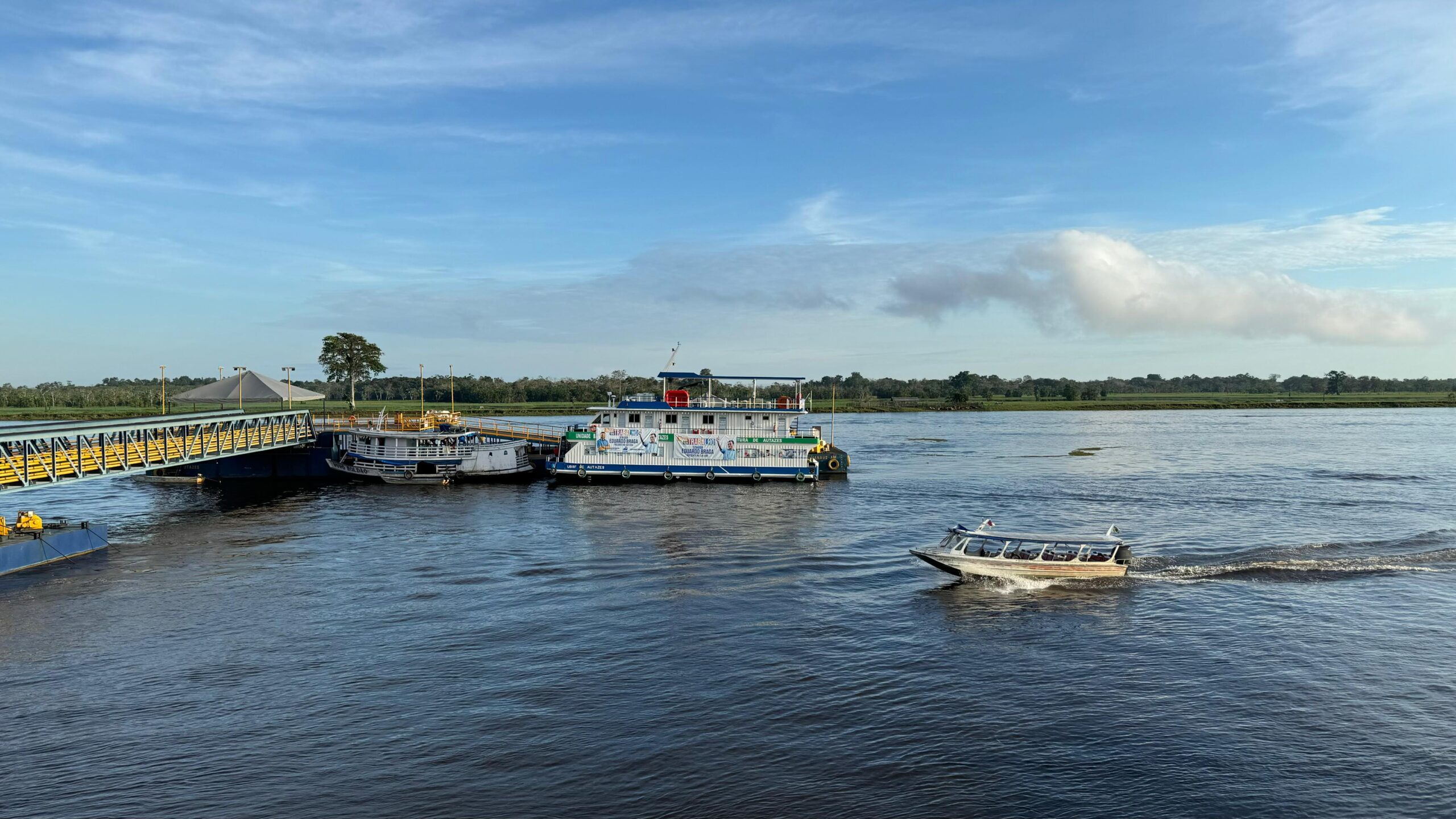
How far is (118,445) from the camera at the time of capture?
175 feet

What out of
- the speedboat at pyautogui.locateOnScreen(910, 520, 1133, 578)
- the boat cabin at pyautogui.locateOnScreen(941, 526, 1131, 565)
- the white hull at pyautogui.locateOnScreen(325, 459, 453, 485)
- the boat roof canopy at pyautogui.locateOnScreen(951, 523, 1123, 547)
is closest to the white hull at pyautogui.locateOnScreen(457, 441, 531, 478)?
the white hull at pyautogui.locateOnScreen(325, 459, 453, 485)

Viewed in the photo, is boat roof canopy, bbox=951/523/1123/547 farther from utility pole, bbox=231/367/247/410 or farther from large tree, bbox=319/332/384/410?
large tree, bbox=319/332/384/410

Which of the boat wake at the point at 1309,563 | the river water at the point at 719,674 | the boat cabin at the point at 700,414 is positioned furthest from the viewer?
the boat cabin at the point at 700,414

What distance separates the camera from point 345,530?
49.5 metres

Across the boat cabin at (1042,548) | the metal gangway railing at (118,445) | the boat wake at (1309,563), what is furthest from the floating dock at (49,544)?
the boat wake at (1309,563)

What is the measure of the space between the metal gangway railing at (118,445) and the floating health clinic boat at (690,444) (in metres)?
23.2

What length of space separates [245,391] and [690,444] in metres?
38.8

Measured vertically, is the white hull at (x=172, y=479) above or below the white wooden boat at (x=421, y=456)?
below

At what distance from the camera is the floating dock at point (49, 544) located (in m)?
36.0

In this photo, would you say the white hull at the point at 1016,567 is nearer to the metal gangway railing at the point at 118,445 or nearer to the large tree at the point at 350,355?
the metal gangway railing at the point at 118,445

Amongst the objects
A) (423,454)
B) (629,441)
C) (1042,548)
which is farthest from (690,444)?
(1042,548)

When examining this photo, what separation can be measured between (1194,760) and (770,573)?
68.3 feet

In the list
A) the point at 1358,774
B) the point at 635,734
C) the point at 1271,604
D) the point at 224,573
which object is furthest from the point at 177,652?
the point at 1271,604

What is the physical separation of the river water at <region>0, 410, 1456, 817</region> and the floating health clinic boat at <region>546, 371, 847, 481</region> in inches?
741
